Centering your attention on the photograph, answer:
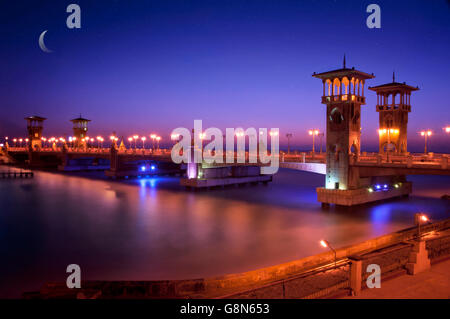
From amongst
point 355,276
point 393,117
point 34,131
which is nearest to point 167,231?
point 355,276

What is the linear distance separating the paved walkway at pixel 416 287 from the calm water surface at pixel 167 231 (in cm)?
904

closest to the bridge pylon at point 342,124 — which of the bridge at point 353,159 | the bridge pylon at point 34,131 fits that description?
the bridge at point 353,159

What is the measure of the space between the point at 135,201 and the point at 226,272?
2345cm

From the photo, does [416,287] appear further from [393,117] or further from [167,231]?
[393,117]

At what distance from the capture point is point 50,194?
4291cm

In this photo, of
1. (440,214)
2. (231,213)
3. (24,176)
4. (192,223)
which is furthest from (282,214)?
(24,176)

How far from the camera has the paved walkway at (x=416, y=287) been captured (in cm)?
818

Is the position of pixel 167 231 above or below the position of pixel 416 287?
below

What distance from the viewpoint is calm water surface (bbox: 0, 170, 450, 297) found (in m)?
17.3

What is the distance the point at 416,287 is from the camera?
8664 mm

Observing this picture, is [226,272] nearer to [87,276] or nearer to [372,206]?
[87,276]

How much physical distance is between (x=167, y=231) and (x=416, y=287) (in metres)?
18.9

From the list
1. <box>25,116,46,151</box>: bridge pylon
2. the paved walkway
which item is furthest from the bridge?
<box>25,116,46,151</box>: bridge pylon

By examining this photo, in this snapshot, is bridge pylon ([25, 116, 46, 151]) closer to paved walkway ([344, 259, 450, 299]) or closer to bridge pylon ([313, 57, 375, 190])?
bridge pylon ([313, 57, 375, 190])
